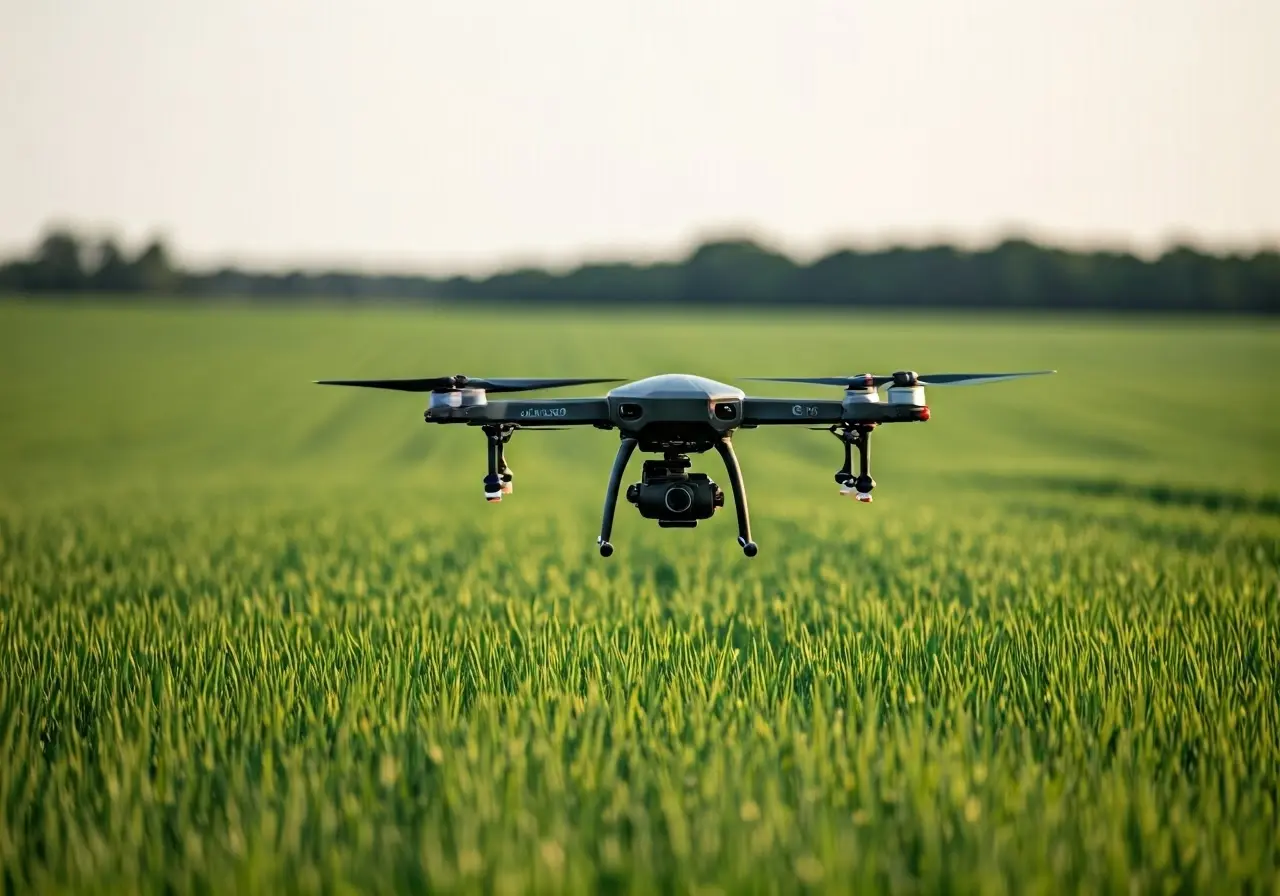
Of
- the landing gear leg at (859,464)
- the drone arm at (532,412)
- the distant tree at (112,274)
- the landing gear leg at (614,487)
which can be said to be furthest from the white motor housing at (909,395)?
the distant tree at (112,274)

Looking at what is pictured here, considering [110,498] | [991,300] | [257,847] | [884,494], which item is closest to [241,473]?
[110,498]

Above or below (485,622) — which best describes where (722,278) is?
above

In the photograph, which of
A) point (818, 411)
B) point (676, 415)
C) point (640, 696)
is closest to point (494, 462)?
point (676, 415)

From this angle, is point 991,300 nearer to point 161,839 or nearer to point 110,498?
point 110,498

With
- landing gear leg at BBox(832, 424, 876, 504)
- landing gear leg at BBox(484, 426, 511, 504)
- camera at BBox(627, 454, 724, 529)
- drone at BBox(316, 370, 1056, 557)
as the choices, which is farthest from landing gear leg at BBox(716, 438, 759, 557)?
landing gear leg at BBox(484, 426, 511, 504)

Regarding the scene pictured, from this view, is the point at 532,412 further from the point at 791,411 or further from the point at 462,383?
the point at 791,411

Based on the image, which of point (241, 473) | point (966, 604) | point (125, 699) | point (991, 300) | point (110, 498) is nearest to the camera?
point (125, 699)

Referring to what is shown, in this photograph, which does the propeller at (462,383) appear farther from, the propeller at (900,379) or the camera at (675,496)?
the propeller at (900,379)
